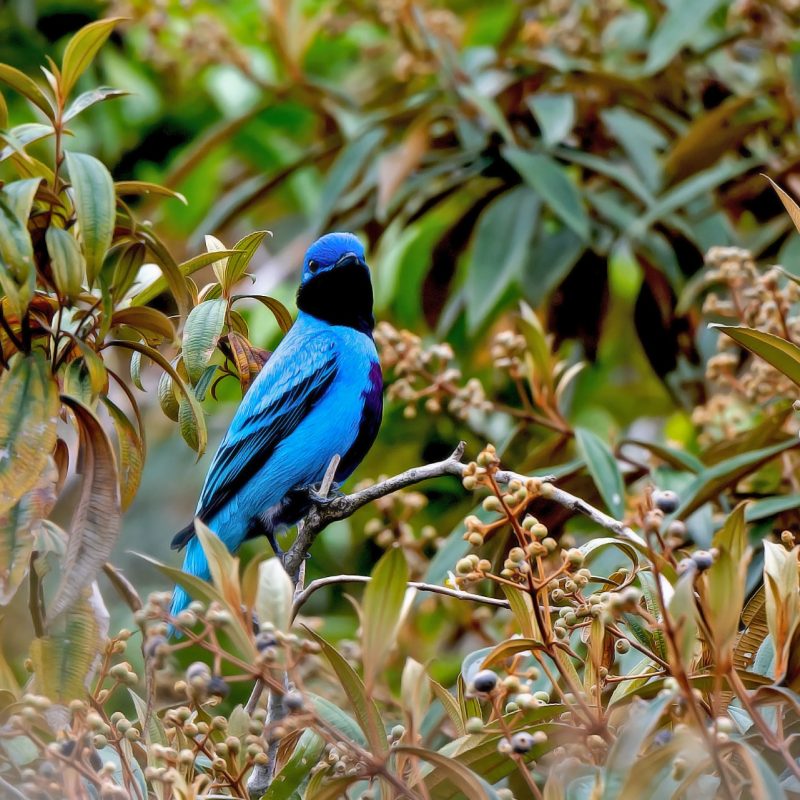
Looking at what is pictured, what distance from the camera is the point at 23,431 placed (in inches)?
63.9

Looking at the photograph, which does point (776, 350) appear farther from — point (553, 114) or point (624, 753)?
point (553, 114)

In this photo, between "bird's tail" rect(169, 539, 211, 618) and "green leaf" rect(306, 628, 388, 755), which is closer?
"green leaf" rect(306, 628, 388, 755)

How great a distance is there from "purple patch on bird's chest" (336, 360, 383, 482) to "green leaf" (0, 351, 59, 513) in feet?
3.90

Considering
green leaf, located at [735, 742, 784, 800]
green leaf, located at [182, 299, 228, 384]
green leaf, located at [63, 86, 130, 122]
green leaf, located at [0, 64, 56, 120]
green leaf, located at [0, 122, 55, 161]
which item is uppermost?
green leaf, located at [0, 64, 56, 120]

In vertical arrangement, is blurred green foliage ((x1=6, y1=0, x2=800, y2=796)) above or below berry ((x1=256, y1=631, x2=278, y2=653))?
below

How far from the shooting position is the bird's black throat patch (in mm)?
3133

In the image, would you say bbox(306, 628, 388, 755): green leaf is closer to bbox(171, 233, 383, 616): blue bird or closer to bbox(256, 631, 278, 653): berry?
bbox(256, 631, 278, 653): berry

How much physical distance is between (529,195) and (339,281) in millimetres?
1163

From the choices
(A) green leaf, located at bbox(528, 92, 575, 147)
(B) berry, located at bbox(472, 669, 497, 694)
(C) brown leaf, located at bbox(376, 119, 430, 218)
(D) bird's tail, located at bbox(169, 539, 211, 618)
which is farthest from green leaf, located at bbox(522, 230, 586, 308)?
(B) berry, located at bbox(472, 669, 497, 694)

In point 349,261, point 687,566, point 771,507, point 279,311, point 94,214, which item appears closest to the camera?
point 687,566

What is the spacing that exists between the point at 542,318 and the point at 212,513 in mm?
1719

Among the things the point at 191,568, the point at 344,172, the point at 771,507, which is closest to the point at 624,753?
the point at 771,507

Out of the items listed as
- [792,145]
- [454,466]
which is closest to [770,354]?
[454,466]

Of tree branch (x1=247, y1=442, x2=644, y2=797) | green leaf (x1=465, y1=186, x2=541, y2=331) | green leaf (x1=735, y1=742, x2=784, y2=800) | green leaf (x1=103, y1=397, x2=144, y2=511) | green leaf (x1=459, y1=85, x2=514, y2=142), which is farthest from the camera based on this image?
green leaf (x1=459, y1=85, x2=514, y2=142)
